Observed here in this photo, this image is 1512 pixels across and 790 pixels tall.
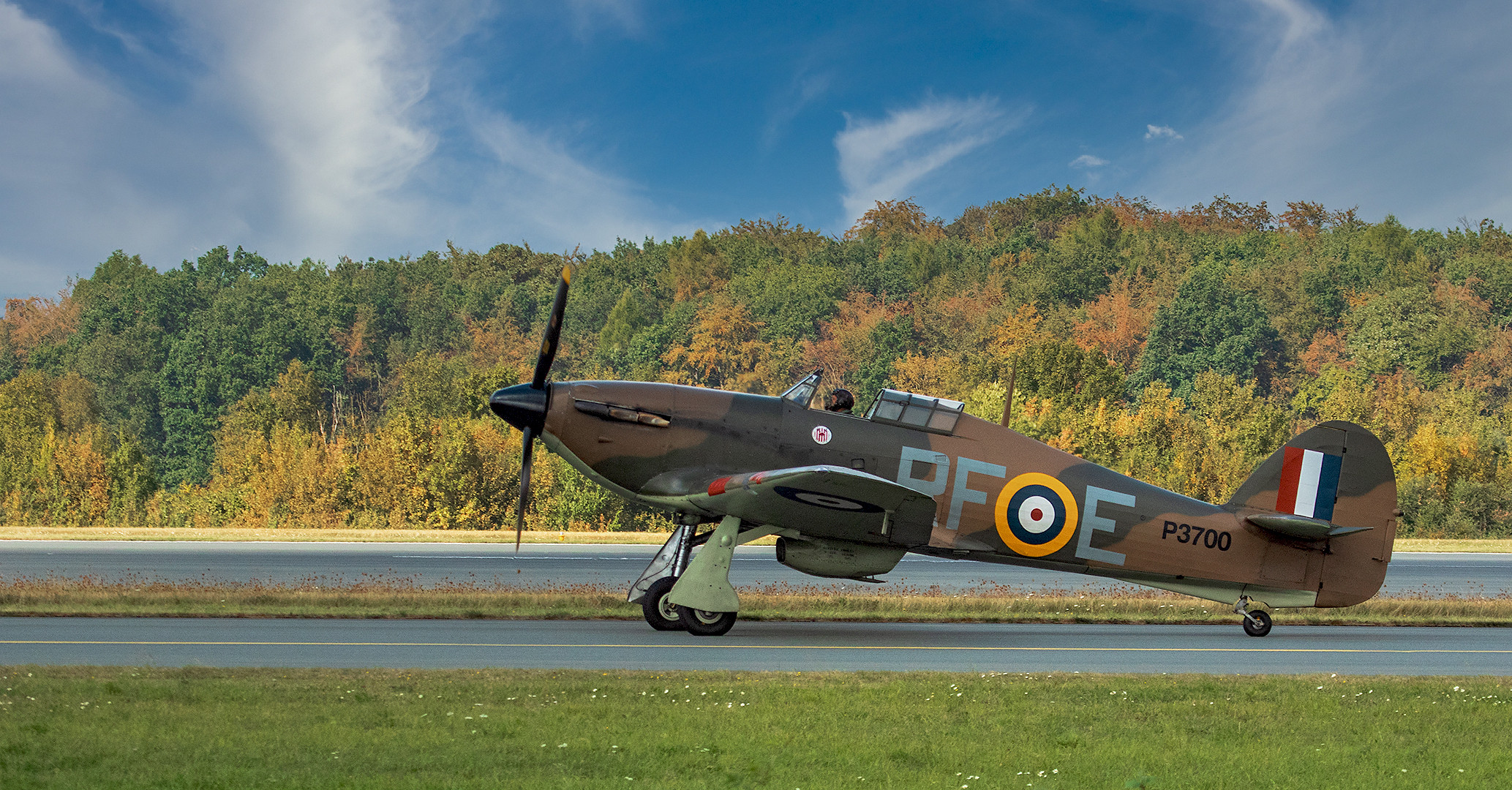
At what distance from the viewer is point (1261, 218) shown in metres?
112

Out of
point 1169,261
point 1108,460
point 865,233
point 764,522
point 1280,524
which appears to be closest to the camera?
point 764,522

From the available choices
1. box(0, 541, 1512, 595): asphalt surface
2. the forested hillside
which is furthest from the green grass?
the forested hillside

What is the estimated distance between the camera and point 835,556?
48.4 ft

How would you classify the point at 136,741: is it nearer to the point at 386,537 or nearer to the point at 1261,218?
the point at 386,537

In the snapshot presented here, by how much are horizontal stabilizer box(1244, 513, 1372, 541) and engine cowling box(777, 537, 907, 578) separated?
16.1ft

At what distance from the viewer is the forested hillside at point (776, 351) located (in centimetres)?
6009

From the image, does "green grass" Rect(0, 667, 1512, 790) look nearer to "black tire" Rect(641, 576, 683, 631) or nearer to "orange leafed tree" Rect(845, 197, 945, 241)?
"black tire" Rect(641, 576, 683, 631)

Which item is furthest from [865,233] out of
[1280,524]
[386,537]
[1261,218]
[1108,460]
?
[1280,524]

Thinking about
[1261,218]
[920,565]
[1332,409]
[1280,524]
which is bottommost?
[920,565]

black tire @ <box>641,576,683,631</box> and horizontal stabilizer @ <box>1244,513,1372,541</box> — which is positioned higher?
horizontal stabilizer @ <box>1244,513,1372,541</box>

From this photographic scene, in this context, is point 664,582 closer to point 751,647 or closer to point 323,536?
point 751,647

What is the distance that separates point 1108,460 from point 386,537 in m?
35.5

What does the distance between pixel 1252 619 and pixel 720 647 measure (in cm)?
733

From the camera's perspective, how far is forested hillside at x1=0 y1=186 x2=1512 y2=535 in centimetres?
6009
